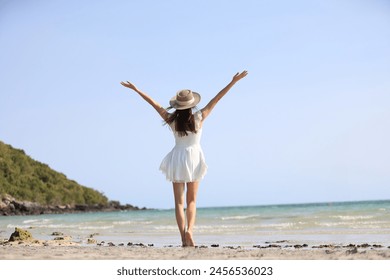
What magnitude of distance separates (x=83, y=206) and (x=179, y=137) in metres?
32.1

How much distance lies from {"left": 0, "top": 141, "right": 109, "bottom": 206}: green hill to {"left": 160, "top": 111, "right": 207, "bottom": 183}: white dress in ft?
88.4

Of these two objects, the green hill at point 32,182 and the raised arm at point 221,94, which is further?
the green hill at point 32,182

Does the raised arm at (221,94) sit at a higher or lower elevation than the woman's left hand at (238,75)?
lower

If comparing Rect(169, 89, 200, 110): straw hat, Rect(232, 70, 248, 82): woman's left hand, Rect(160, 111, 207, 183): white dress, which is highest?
Rect(232, 70, 248, 82): woman's left hand

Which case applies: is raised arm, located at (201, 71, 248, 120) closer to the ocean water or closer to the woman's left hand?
the woman's left hand

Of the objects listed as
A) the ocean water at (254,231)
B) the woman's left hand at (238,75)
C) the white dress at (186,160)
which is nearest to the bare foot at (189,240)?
the white dress at (186,160)

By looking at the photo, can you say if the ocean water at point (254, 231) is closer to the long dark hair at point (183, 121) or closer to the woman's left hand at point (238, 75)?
the long dark hair at point (183, 121)

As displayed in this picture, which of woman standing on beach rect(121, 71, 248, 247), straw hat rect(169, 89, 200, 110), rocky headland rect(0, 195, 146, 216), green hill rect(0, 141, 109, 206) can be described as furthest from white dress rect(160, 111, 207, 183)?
green hill rect(0, 141, 109, 206)

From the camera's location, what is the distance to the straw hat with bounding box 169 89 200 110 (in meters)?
4.14

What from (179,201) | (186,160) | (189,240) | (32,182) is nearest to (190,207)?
(179,201)

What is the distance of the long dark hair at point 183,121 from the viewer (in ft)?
13.6

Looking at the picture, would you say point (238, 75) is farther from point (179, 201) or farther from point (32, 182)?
point (32, 182)
